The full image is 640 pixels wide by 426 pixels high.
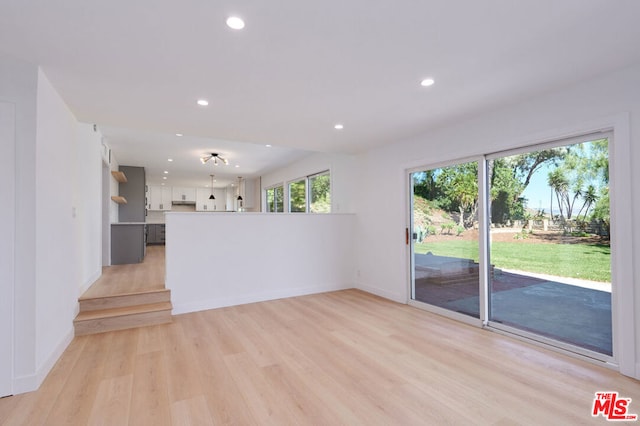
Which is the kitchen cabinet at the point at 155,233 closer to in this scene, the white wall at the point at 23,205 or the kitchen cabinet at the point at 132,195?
the kitchen cabinet at the point at 132,195

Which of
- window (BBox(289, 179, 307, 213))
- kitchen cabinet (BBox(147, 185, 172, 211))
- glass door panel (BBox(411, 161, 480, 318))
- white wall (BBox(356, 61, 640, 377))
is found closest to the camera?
white wall (BBox(356, 61, 640, 377))

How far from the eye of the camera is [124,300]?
12.1ft

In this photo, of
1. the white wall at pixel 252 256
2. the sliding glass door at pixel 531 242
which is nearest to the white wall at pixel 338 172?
the white wall at pixel 252 256

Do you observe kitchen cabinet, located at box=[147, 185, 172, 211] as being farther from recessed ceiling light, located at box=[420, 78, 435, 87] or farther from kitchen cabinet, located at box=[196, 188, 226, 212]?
recessed ceiling light, located at box=[420, 78, 435, 87]

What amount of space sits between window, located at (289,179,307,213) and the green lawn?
4421mm

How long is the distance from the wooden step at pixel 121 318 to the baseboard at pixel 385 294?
118 inches

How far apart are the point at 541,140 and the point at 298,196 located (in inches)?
224

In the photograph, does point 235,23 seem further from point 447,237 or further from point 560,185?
point 447,237

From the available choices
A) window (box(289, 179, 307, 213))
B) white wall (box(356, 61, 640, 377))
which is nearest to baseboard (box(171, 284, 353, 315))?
white wall (box(356, 61, 640, 377))

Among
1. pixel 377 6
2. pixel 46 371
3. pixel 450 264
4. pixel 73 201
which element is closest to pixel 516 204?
pixel 450 264

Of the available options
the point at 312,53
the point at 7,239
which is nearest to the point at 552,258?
the point at 312,53

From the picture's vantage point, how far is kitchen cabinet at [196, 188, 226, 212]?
40.8ft

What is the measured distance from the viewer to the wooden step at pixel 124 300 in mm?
3516

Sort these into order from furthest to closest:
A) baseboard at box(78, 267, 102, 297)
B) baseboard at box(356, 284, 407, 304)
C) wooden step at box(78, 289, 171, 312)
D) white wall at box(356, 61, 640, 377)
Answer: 1. baseboard at box(356, 284, 407, 304)
2. baseboard at box(78, 267, 102, 297)
3. wooden step at box(78, 289, 171, 312)
4. white wall at box(356, 61, 640, 377)
